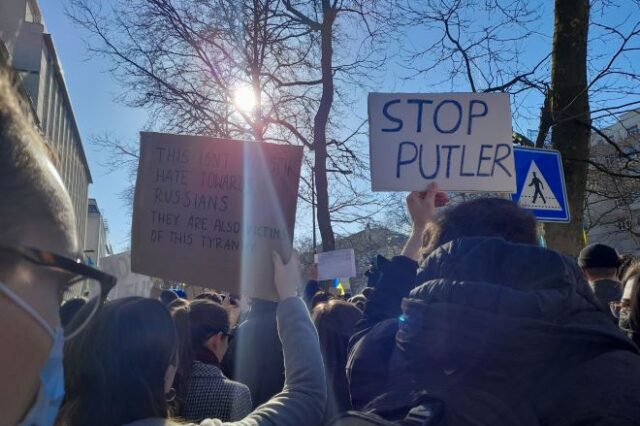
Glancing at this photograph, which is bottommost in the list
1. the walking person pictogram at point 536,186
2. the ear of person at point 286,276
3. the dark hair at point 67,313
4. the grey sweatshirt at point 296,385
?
the grey sweatshirt at point 296,385

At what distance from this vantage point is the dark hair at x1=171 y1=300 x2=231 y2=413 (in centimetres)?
286

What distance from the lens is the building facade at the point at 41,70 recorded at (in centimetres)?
2058

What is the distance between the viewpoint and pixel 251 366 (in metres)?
3.69

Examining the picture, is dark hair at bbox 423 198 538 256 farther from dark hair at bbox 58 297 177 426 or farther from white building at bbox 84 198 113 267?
white building at bbox 84 198 113 267

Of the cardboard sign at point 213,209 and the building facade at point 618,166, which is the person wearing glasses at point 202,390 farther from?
the building facade at point 618,166

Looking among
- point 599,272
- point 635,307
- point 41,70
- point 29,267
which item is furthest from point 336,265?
point 41,70

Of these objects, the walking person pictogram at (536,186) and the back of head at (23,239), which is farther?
the walking person pictogram at (536,186)

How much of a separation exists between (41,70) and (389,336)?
2971cm

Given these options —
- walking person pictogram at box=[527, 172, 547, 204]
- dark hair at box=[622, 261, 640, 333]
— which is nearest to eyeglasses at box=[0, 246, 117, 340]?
dark hair at box=[622, 261, 640, 333]

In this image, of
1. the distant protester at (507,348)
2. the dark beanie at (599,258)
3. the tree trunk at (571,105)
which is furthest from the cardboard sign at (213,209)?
the tree trunk at (571,105)

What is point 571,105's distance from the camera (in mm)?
4988

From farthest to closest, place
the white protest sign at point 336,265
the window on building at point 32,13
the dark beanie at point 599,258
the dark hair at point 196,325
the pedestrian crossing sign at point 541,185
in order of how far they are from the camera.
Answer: the window on building at point 32,13 < the white protest sign at point 336,265 < the pedestrian crossing sign at point 541,185 < the dark beanie at point 599,258 < the dark hair at point 196,325

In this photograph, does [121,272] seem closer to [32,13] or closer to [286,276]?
[286,276]

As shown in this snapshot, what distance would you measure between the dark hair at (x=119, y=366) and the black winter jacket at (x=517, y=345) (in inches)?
31.4
